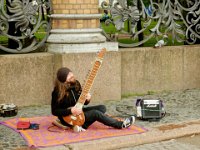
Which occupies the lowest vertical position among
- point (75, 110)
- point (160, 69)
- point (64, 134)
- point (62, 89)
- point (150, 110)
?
point (64, 134)

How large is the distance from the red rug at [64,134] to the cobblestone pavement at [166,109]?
0.15 meters

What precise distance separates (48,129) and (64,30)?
2.39m

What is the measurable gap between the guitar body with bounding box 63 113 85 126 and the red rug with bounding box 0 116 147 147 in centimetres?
15

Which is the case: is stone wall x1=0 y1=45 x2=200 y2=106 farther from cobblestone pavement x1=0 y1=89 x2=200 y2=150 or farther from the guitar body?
the guitar body

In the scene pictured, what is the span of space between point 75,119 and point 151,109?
1.42 meters

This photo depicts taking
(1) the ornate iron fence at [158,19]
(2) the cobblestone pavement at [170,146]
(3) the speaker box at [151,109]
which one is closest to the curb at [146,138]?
(2) the cobblestone pavement at [170,146]

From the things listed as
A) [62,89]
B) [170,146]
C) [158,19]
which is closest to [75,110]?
[62,89]

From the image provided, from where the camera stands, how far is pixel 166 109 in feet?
28.2

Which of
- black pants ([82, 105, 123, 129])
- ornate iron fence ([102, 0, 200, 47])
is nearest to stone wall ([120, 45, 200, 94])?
ornate iron fence ([102, 0, 200, 47])

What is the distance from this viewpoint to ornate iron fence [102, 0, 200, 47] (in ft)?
32.0

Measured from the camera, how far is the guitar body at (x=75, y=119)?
6852 mm

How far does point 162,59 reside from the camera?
1007cm

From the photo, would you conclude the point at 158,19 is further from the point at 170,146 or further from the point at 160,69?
the point at 170,146

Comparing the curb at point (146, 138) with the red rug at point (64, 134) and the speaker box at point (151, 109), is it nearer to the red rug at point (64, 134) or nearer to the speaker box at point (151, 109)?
the red rug at point (64, 134)
